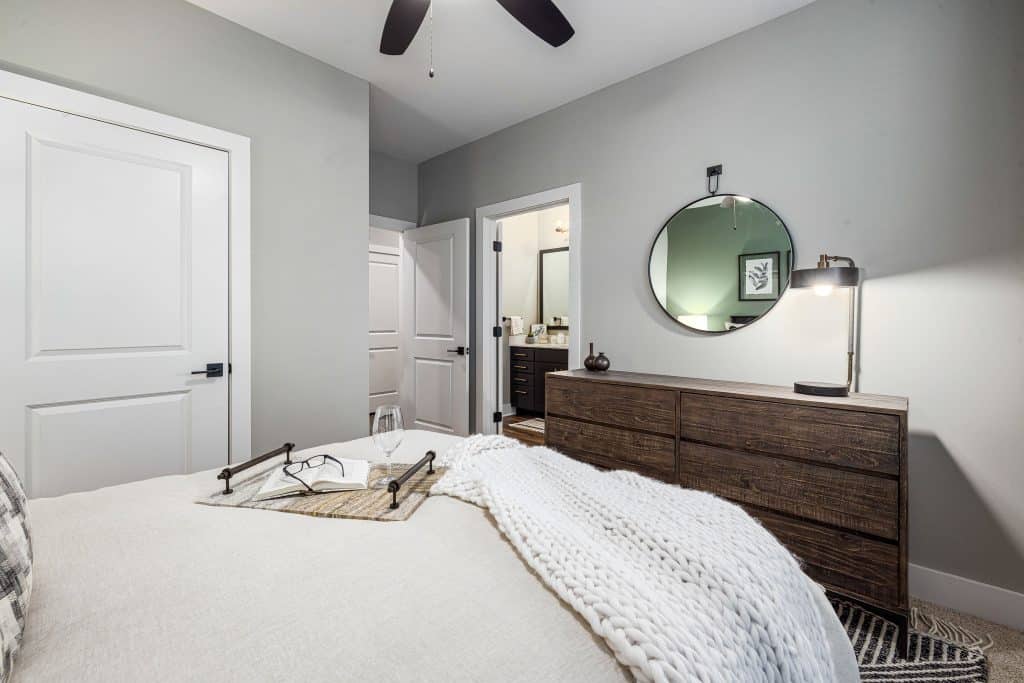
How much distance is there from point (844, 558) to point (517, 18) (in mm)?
2451

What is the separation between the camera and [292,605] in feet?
2.45

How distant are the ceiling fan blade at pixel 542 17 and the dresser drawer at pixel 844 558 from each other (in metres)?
2.19

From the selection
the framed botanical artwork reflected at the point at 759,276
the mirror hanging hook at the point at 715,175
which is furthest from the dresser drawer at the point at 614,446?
the mirror hanging hook at the point at 715,175

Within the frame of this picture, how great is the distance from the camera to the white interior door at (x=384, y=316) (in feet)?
15.8

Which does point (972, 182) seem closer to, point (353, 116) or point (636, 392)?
point (636, 392)

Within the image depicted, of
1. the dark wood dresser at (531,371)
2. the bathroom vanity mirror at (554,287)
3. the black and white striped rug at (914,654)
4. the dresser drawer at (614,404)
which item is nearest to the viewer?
the black and white striped rug at (914,654)

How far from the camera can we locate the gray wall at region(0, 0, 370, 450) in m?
2.01

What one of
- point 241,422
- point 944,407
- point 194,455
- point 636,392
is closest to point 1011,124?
point 944,407

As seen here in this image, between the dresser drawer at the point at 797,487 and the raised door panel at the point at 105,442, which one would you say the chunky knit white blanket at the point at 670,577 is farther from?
the raised door panel at the point at 105,442

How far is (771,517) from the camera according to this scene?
1959mm

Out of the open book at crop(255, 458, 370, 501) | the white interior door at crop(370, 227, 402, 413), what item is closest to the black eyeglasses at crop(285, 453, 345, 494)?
the open book at crop(255, 458, 370, 501)

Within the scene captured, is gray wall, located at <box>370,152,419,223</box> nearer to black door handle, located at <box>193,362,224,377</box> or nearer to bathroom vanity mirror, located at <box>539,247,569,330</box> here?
bathroom vanity mirror, located at <box>539,247,569,330</box>

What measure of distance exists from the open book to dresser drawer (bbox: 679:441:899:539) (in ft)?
5.05

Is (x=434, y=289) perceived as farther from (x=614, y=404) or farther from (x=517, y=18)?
(x=517, y=18)
